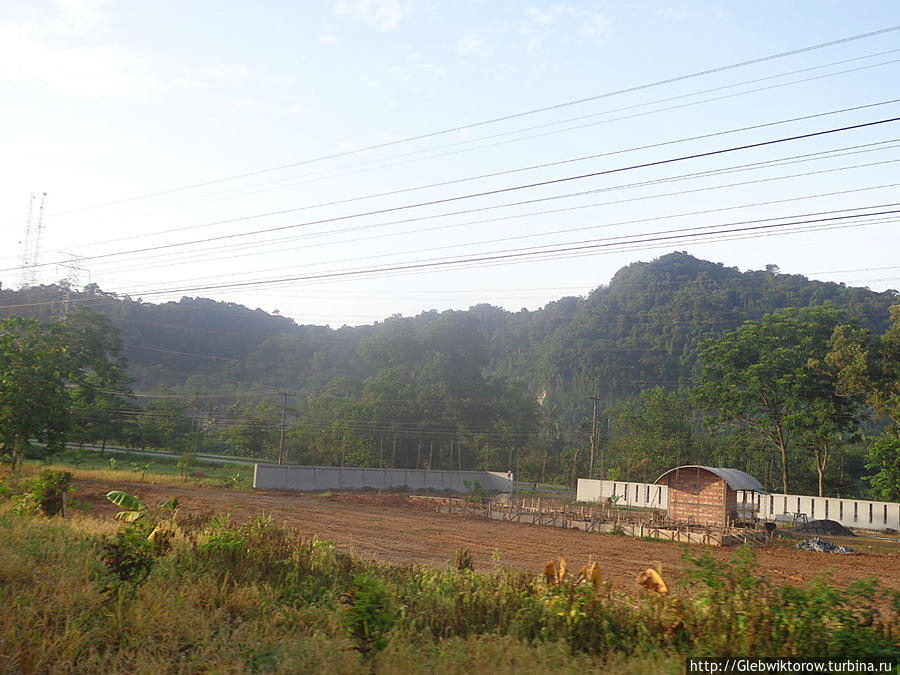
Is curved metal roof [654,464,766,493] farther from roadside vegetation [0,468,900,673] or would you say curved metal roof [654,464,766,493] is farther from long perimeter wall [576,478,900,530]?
roadside vegetation [0,468,900,673]

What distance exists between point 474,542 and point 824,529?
73.1 feet

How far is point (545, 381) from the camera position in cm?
11825

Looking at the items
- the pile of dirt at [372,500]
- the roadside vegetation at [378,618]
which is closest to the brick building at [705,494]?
the pile of dirt at [372,500]

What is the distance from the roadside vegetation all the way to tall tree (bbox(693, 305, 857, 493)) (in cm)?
3855

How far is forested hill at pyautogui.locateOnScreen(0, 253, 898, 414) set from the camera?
98438 mm

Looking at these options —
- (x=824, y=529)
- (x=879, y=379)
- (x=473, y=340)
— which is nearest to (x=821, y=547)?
(x=824, y=529)

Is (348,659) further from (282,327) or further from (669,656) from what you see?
(282,327)

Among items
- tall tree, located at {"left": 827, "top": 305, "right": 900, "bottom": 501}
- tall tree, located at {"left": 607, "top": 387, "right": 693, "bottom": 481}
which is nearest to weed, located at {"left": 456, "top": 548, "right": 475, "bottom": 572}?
tall tree, located at {"left": 827, "top": 305, "right": 900, "bottom": 501}

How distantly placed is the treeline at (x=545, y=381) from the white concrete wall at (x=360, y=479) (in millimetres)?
9466

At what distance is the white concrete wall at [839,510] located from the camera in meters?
37.2

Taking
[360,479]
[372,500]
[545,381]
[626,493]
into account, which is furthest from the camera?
[545,381]

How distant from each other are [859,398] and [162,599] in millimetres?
44466

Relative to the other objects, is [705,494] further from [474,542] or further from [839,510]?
Result: [839,510]

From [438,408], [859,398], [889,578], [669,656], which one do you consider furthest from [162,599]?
[438,408]
